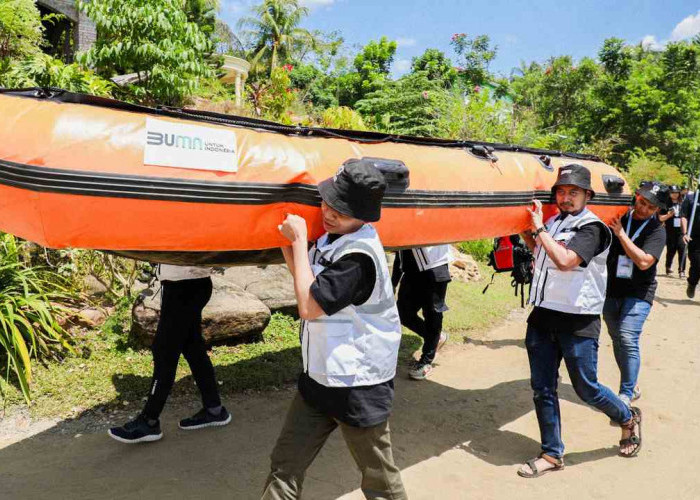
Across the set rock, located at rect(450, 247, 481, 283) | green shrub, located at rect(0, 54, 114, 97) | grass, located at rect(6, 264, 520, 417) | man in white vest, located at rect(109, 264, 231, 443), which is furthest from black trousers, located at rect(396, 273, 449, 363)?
green shrub, located at rect(0, 54, 114, 97)

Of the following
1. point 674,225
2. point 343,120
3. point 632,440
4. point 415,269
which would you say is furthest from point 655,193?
point 343,120

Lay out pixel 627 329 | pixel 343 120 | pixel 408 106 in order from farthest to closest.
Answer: pixel 408 106, pixel 343 120, pixel 627 329

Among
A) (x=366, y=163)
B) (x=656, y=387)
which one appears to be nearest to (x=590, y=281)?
(x=366, y=163)

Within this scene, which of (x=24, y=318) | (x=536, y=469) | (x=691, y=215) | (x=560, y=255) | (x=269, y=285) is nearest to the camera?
(x=560, y=255)

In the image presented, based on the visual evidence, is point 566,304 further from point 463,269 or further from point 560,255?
point 463,269

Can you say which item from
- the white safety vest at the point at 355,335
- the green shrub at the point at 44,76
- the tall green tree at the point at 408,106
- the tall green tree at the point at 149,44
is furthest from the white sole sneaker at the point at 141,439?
the tall green tree at the point at 408,106

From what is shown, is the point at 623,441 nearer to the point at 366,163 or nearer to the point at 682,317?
the point at 366,163

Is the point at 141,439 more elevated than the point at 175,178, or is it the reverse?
the point at 175,178

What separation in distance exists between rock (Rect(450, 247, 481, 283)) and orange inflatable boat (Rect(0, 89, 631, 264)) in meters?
5.78

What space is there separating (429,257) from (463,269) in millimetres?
4322

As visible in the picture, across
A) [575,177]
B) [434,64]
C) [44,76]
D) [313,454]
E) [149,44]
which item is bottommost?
[313,454]

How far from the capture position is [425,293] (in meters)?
4.90

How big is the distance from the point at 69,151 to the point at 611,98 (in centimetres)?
2471

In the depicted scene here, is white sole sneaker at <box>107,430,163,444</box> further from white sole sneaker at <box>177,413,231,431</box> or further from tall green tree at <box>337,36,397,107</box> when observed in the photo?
tall green tree at <box>337,36,397,107</box>
